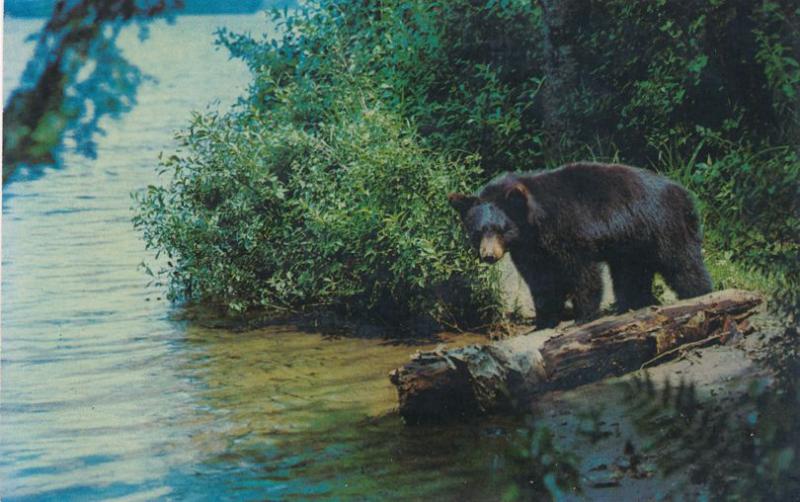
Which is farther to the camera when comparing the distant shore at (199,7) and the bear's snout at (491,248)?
the bear's snout at (491,248)

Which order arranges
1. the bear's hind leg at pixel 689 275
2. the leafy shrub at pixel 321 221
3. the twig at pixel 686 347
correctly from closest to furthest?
the twig at pixel 686 347 < the bear's hind leg at pixel 689 275 < the leafy shrub at pixel 321 221

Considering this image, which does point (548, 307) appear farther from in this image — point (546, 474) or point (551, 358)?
point (546, 474)

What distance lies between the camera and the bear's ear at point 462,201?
14.0 feet

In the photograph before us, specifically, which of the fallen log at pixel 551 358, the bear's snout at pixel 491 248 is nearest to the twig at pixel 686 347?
the fallen log at pixel 551 358

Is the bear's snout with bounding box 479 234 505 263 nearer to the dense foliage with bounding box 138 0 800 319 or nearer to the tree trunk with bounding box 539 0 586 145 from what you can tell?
the dense foliage with bounding box 138 0 800 319

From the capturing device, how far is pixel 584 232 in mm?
4328

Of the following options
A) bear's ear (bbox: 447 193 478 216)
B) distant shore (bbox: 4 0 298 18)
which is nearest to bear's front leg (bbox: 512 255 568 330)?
bear's ear (bbox: 447 193 478 216)

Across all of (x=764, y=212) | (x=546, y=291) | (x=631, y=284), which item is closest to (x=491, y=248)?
(x=546, y=291)

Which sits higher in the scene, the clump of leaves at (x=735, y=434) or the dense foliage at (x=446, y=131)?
the dense foliage at (x=446, y=131)

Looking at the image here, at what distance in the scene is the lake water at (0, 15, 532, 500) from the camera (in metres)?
3.44

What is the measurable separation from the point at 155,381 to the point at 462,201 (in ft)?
4.91

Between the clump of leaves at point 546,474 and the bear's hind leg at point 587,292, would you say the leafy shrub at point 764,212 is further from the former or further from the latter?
the clump of leaves at point 546,474

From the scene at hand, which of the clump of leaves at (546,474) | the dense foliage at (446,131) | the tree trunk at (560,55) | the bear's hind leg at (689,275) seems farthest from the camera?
the bear's hind leg at (689,275)

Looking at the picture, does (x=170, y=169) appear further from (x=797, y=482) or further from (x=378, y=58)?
(x=797, y=482)
